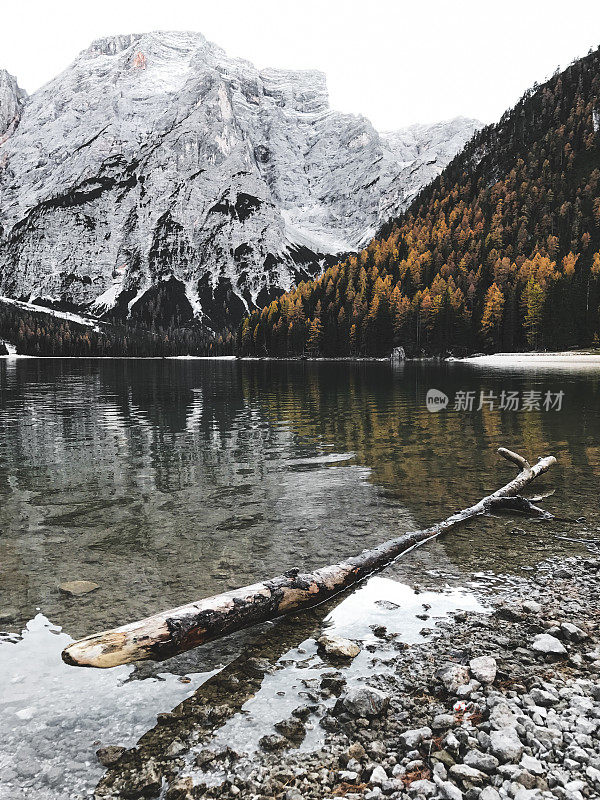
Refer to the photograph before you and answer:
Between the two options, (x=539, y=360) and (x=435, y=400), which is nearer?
(x=435, y=400)

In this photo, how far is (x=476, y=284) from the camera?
145 metres

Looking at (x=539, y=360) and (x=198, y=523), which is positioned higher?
(x=539, y=360)

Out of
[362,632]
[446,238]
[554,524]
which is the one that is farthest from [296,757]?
[446,238]

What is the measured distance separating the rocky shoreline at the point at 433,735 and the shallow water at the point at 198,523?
954 mm

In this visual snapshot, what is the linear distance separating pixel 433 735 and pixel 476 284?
15553 cm

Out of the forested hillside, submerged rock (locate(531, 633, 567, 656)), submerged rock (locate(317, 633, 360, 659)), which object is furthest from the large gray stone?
the forested hillside

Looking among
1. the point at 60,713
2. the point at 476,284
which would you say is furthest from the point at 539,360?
the point at 60,713

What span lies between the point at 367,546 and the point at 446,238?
184581 mm

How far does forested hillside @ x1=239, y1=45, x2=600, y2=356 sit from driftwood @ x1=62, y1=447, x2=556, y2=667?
411ft

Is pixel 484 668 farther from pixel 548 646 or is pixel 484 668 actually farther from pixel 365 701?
pixel 365 701

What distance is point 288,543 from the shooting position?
1089 centimetres

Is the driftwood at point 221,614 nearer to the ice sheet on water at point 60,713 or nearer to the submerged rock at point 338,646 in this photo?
the ice sheet on water at point 60,713

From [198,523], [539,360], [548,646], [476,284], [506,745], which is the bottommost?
[198,523]

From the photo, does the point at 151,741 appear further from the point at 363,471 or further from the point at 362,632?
the point at 363,471
